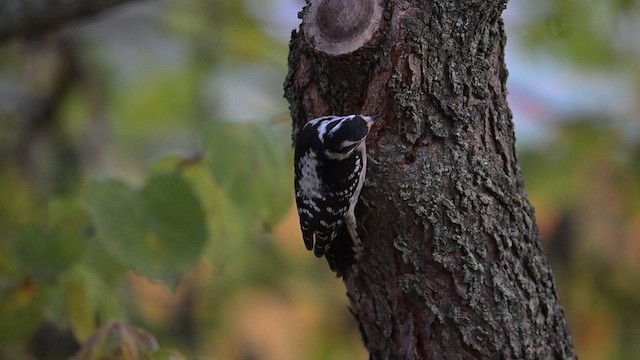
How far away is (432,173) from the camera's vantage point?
1.97 metres

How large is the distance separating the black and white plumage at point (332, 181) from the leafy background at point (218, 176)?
0.36 feet

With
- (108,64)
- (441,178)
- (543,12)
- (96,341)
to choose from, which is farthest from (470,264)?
(108,64)

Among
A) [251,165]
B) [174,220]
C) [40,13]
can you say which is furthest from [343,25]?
[40,13]

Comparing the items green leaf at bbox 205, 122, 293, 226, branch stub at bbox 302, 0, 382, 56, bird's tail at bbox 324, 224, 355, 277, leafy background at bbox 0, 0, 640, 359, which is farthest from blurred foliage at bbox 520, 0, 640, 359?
branch stub at bbox 302, 0, 382, 56

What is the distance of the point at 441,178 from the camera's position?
198 centimetres

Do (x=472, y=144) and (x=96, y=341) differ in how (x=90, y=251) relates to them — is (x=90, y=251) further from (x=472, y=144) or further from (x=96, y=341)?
(x=472, y=144)

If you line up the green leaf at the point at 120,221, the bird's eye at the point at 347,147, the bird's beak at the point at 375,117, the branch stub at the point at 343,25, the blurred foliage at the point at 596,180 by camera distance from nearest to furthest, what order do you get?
the branch stub at the point at 343,25, the bird's beak at the point at 375,117, the bird's eye at the point at 347,147, the green leaf at the point at 120,221, the blurred foliage at the point at 596,180

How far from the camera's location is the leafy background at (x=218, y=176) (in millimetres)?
2512

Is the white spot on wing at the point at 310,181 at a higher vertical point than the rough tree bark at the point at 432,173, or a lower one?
higher

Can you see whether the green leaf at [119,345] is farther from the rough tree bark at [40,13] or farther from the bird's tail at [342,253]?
the rough tree bark at [40,13]

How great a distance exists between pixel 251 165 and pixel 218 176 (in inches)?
4.4

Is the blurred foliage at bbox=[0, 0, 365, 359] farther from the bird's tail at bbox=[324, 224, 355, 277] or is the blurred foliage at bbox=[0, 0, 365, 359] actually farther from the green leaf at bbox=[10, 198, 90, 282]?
the bird's tail at bbox=[324, 224, 355, 277]

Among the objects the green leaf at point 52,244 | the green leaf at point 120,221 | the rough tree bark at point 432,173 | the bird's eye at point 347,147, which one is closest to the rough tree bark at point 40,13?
the green leaf at point 52,244

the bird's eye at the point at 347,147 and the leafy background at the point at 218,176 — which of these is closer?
the bird's eye at the point at 347,147
